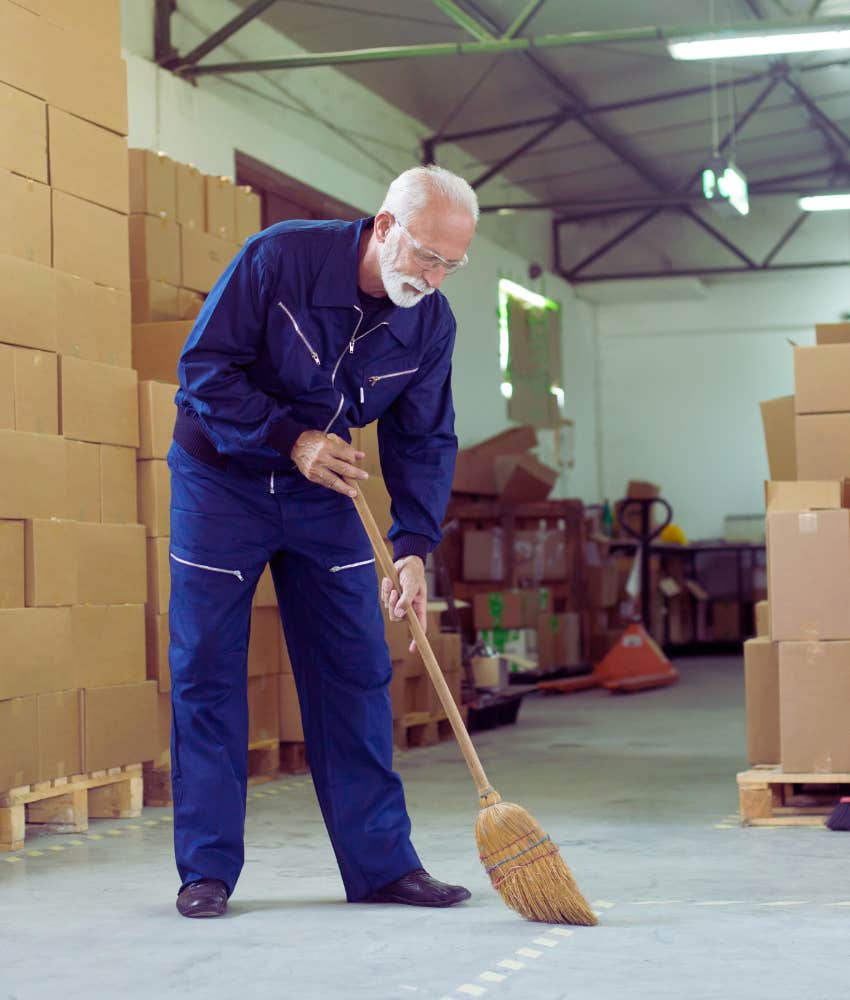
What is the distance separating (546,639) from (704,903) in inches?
309

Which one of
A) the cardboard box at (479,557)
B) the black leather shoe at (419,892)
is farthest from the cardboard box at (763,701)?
the cardboard box at (479,557)

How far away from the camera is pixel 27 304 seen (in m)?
4.21

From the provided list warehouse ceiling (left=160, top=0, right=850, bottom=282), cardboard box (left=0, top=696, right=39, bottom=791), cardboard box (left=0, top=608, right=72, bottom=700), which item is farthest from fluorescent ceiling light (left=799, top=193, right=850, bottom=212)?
cardboard box (left=0, top=696, right=39, bottom=791)

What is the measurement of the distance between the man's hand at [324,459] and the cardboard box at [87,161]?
1985 mm

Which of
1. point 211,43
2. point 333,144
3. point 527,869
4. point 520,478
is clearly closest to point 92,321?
point 527,869

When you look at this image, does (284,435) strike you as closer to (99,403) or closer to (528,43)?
(99,403)

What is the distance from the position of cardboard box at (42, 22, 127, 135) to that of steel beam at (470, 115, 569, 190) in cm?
750

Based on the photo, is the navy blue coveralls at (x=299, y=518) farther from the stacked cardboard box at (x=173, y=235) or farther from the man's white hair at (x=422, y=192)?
the stacked cardboard box at (x=173, y=235)

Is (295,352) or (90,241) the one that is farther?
(90,241)

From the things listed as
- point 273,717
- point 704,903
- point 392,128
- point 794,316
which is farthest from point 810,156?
point 704,903

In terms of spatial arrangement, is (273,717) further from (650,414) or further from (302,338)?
(650,414)

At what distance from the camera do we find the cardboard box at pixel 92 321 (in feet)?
14.5

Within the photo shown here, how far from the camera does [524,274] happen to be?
13.9 metres

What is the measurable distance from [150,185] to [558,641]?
6.46 m
